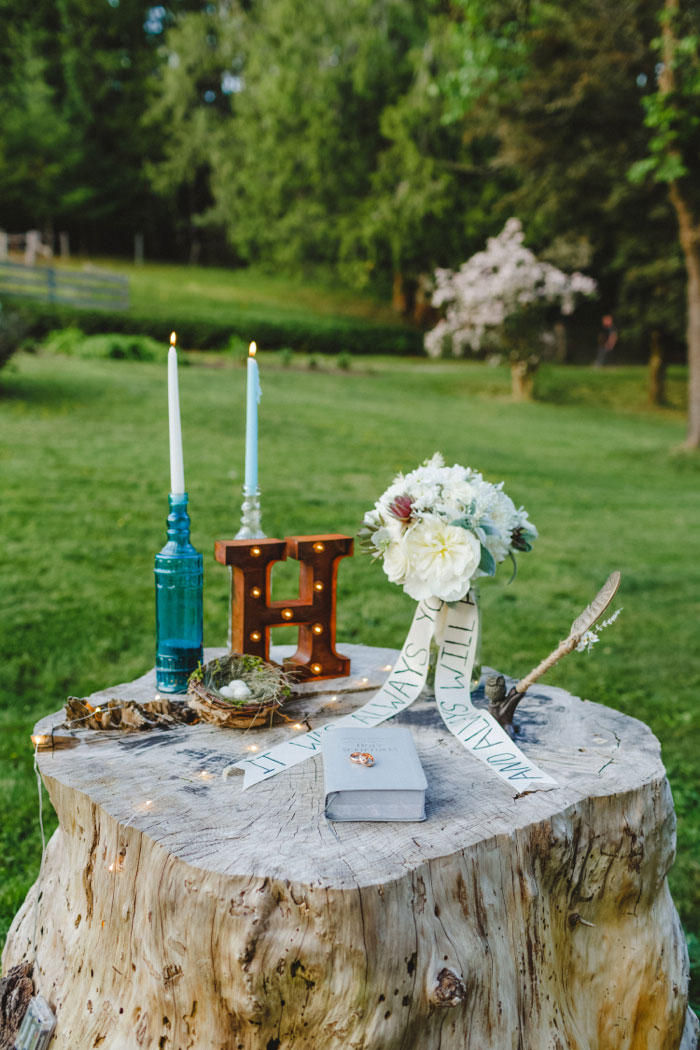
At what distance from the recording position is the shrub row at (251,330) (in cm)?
1809

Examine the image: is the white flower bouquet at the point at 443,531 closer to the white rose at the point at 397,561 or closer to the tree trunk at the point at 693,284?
the white rose at the point at 397,561

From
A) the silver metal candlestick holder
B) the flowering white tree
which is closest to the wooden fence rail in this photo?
the flowering white tree

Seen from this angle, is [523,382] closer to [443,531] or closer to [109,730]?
[443,531]

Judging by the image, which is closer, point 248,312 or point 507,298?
point 507,298

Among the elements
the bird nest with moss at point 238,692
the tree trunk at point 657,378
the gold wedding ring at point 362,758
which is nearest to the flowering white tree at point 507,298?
the tree trunk at point 657,378

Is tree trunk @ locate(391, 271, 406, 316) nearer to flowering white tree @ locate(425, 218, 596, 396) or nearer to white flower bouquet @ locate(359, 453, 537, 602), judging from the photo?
flowering white tree @ locate(425, 218, 596, 396)

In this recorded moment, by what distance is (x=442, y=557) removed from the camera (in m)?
2.26

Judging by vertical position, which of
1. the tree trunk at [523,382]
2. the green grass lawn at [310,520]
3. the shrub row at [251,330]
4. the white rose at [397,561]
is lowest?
the green grass lawn at [310,520]

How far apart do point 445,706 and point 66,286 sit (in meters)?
20.9

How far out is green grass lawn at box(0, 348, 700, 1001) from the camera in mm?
4707

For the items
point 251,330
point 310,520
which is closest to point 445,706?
point 310,520

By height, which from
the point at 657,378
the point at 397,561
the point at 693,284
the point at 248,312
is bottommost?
the point at 397,561

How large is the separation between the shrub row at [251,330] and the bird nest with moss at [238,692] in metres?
15.1

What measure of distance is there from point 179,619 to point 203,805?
0.64 meters
